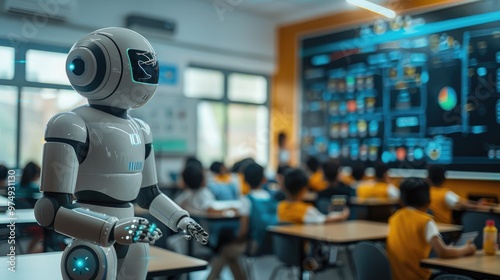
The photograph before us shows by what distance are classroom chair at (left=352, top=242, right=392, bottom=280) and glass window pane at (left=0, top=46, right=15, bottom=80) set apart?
5.78ft

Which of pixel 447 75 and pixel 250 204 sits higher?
pixel 447 75

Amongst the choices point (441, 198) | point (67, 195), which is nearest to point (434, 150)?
point (441, 198)

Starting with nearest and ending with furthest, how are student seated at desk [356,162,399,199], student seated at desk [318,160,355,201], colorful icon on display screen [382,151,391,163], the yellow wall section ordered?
colorful icon on display screen [382,151,391,163] < student seated at desk [318,160,355,201] < student seated at desk [356,162,399,199] < the yellow wall section

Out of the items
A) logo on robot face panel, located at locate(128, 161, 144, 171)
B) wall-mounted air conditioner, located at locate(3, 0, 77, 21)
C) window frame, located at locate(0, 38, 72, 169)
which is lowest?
logo on robot face panel, located at locate(128, 161, 144, 171)

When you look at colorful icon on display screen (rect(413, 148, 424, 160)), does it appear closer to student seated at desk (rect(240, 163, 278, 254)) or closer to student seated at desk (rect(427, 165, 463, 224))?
student seated at desk (rect(427, 165, 463, 224))

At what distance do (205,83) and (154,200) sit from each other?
18.2 feet

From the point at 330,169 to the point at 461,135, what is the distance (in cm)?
271

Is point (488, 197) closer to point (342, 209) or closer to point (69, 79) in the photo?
point (342, 209)

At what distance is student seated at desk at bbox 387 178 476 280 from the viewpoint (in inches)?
108

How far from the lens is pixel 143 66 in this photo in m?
1.67

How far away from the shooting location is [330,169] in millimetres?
5527

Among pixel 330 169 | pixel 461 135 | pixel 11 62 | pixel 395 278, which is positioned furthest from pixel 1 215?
pixel 330 169

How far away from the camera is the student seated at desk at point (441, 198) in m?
3.81

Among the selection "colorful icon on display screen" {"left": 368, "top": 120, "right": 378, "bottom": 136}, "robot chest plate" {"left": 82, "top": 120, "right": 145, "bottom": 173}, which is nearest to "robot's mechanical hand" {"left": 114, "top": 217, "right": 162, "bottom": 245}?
→ "robot chest plate" {"left": 82, "top": 120, "right": 145, "bottom": 173}
